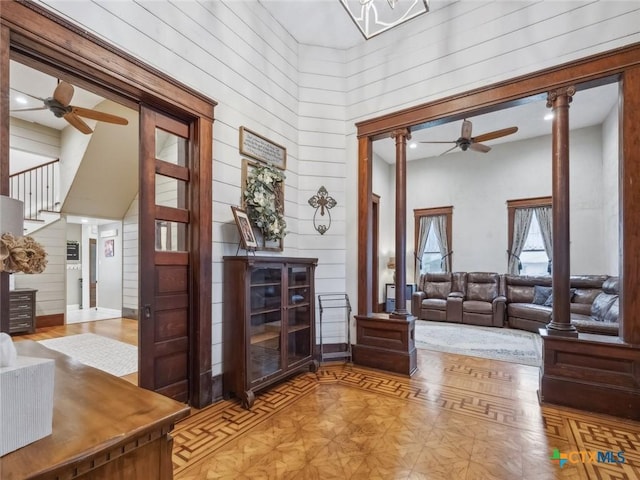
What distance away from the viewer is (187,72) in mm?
2861

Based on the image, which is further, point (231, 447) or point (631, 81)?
point (631, 81)

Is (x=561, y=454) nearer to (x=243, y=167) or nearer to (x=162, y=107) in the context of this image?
(x=243, y=167)

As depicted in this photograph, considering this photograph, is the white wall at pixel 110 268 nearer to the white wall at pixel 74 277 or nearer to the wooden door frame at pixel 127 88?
the white wall at pixel 74 277

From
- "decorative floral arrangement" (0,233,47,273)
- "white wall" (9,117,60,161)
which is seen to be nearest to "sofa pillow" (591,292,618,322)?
"decorative floral arrangement" (0,233,47,273)

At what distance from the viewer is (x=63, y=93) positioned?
349cm

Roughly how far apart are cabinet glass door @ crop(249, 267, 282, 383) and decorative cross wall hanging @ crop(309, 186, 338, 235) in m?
1.07

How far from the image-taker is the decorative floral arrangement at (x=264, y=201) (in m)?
3.36

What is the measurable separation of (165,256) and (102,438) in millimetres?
2067

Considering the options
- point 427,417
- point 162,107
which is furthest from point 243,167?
point 427,417

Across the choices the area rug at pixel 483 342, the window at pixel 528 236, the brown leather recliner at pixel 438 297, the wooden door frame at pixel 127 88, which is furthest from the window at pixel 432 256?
the wooden door frame at pixel 127 88

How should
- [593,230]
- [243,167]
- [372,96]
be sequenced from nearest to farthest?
[243,167], [372,96], [593,230]

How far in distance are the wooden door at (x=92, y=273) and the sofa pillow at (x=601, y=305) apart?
11.1m

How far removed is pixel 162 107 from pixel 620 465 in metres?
4.23

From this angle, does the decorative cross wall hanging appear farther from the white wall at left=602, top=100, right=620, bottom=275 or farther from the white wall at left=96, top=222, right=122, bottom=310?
the white wall at left=96, top=222, right=122, bottom=310
